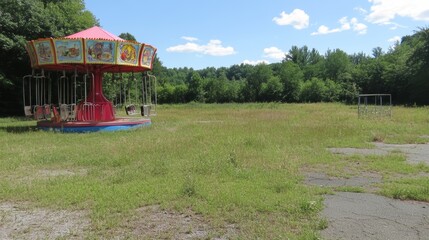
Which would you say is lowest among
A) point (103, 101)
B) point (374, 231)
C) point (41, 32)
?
point (374, 231)

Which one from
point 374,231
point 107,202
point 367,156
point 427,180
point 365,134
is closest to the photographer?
point 374,231

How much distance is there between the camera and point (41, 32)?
87.8ft

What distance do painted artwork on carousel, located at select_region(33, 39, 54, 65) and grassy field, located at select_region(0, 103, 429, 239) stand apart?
5.33m

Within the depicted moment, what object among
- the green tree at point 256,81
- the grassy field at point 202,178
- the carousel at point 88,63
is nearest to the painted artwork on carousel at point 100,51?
the carousel at point 88,63

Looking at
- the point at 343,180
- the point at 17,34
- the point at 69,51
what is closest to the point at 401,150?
the point at 343,180

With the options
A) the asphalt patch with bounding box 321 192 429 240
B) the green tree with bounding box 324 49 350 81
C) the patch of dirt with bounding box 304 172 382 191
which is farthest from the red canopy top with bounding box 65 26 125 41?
the green tree with bounding box 324 49 350 81

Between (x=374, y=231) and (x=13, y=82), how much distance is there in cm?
2702

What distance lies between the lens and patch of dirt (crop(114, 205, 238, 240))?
15.3 feet

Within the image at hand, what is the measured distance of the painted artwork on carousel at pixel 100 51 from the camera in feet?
56.8

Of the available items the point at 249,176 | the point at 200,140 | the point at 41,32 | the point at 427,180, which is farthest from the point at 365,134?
the point at 41,32

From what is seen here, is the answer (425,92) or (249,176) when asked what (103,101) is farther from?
(425,92)

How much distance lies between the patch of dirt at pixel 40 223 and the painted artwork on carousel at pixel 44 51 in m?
12.8

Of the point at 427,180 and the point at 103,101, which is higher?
the point at 103,101

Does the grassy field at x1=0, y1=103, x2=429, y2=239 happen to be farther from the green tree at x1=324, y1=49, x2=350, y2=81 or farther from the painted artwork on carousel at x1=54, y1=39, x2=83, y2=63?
the green tree at x1=324, y1=49, x2=350, y2=81
